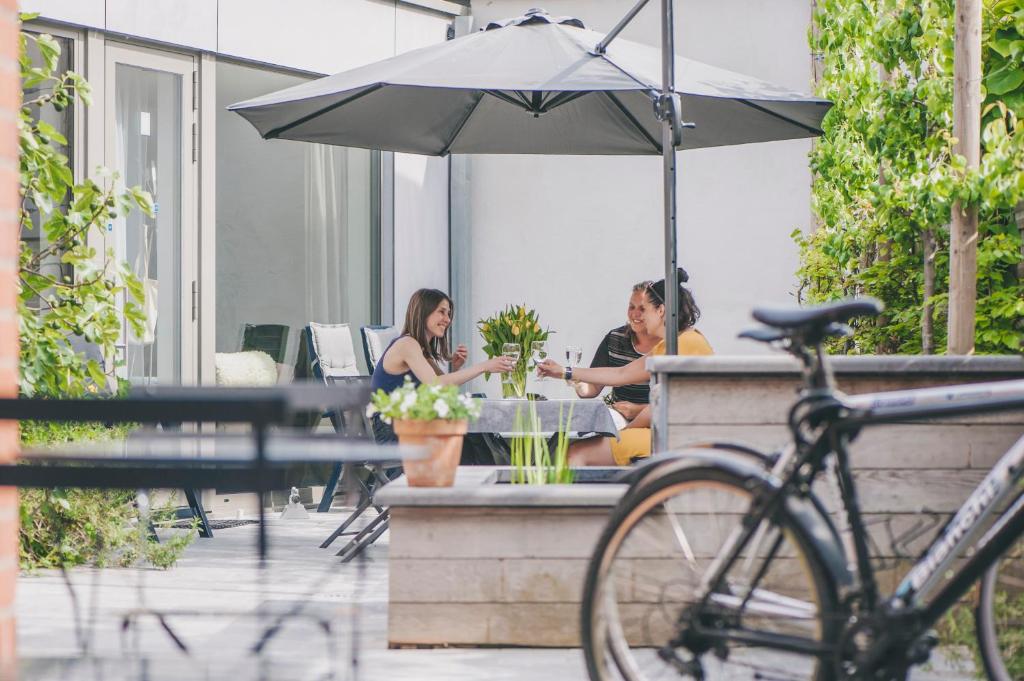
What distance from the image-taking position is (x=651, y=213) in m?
9.59

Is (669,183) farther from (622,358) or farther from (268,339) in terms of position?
(268,339)

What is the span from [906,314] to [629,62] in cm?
163

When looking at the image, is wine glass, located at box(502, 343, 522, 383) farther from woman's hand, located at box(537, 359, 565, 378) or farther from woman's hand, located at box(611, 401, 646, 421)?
woman's hand, located at box(611, 401, 646, 421)

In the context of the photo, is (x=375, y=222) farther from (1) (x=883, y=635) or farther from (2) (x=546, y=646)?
(1) (x=883, y=635)

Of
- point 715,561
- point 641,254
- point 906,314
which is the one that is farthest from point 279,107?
point 641,254

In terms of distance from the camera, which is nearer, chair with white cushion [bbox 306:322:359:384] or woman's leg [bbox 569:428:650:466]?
woman's leg [bbox 569:428:650:466]

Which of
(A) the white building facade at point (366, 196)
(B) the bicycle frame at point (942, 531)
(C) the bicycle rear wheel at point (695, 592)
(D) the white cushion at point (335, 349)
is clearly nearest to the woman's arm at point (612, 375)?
(D) the white cushion at point (335, 349)

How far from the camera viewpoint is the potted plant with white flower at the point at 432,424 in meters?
3.75

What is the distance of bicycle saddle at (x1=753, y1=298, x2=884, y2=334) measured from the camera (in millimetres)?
2477

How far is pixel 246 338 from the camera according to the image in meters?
7.96

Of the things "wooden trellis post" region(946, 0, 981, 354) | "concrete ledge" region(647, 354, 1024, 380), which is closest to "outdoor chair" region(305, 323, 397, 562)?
"concrete ledge" region(647, 354, 1024, 380)

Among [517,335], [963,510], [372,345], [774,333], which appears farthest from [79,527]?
[963,510]

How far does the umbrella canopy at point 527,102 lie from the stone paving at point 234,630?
1928 mm

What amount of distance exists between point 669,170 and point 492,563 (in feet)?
5.29
